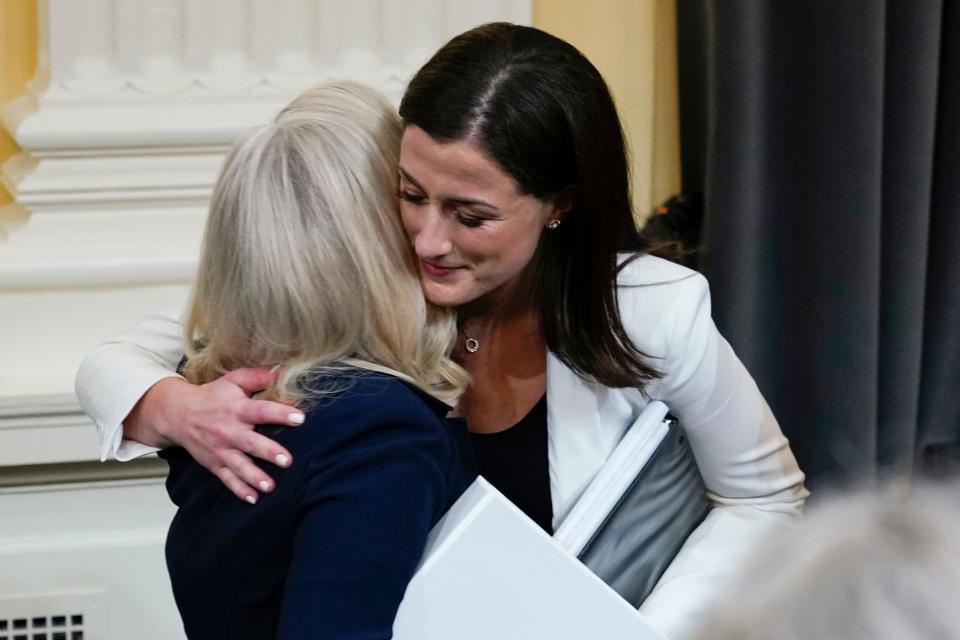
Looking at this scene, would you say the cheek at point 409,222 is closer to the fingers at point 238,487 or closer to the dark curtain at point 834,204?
the fingers at point 238,487

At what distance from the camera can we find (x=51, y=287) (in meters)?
1.81

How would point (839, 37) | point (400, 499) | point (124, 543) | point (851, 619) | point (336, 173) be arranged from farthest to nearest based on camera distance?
point (124, 543), point (839, 37), point (336, 173), point (400, 499), point (851, 619)

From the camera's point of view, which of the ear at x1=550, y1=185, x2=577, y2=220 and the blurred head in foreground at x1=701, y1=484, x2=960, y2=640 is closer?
the blurred head in foreground at x1=701, y1=484, x2=960, y2=640

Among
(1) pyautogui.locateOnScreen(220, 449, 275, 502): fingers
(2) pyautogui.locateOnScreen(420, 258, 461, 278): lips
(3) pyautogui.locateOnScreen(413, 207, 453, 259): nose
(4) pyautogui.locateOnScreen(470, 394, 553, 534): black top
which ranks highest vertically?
(3) pyautogui.locateOnScreen(413, 207, 453, 259): nose

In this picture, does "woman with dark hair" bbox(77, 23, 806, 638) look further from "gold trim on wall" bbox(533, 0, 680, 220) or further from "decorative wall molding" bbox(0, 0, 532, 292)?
"gold trim on wall" bbox(533, 0, 680, 220)

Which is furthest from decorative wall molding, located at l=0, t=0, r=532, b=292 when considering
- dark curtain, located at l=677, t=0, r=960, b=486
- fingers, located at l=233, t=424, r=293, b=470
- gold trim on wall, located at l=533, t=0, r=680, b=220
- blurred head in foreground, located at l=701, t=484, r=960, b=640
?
blurred head in foreground, located at l=701, t=484, r=960, b=640

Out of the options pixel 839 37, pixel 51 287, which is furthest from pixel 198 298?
pixel 839 37

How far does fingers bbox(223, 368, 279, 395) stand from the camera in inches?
44.1

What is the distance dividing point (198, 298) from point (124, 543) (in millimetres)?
816

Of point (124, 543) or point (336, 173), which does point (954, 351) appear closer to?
point (336, 173)

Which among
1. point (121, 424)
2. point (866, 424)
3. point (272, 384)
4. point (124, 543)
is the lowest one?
point (124, 543)

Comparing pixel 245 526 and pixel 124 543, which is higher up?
pixel 245 526

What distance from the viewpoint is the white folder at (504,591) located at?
3.07ft

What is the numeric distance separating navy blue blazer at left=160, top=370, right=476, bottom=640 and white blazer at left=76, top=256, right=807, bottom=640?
21 centimetres
